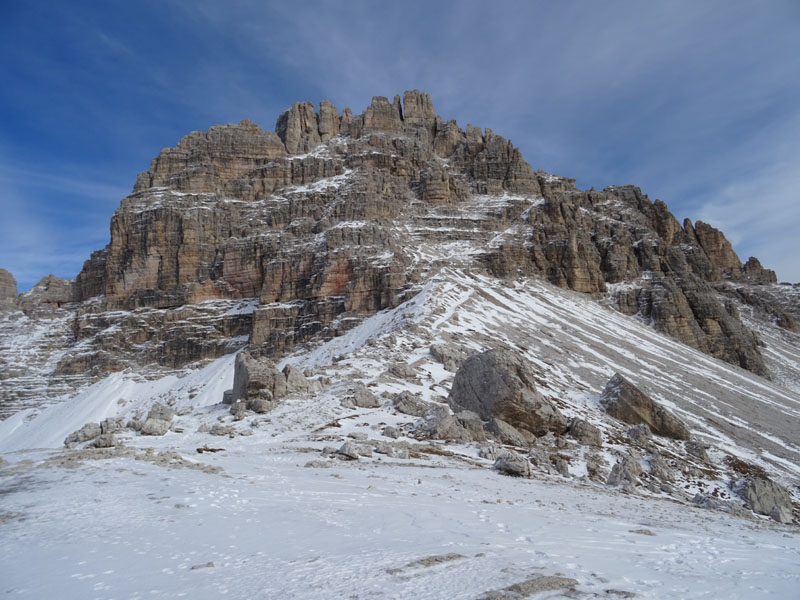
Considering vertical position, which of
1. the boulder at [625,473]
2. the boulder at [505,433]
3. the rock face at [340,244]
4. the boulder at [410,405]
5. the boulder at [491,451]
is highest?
the rock face at [340,244]

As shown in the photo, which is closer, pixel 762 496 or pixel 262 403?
pixel 762 496

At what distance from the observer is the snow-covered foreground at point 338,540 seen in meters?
5.55

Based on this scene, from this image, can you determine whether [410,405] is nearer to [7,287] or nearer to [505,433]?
[505,433]

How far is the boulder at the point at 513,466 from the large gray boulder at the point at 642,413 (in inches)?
596

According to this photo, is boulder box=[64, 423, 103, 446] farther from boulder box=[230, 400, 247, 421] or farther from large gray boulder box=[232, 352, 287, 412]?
large gray boulder box=[232, 352, 287, 412]

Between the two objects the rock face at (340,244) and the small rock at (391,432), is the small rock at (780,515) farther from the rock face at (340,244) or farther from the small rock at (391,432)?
the rock face at (340,244)

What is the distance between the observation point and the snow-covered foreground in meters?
5.55

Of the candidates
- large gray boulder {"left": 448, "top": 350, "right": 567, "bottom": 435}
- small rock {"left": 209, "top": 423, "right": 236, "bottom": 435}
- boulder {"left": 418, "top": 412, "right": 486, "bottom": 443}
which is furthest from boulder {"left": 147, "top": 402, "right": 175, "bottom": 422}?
large gray boulder {"left": 448, "top": 350, "right": 567, "bottom": 435}

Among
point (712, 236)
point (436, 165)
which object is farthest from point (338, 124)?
point (712, 236)

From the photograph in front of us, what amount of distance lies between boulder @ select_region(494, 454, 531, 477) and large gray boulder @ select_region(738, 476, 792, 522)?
9.13 metres

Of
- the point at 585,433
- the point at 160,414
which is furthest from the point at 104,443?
the point at 585,433

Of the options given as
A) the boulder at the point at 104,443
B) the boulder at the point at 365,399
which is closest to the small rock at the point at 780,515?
the boulder at the point at 365,399

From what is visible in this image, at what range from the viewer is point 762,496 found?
18.0m

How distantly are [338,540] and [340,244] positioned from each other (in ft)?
254
